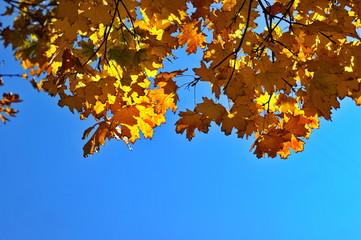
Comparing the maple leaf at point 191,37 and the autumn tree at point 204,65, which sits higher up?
the maple leaf at point 191,37

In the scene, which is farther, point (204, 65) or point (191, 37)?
point (191, 37)

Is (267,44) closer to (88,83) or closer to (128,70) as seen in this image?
(128,70)

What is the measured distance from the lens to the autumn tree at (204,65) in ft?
7.82

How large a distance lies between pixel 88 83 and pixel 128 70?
32 centimetres

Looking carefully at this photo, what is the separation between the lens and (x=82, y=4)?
7.69 ft

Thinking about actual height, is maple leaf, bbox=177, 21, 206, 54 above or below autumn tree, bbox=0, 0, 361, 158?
above

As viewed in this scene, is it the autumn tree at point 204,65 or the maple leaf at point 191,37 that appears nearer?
the autumn tree at point 204,65

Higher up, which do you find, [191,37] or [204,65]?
[191,37]

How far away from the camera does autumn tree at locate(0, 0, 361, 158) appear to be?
2.38 meters

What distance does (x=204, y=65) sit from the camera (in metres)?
2.36

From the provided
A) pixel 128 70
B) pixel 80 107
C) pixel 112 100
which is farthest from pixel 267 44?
pixel 80 107

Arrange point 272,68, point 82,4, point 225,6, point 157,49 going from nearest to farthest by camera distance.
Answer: point 82,4, point 272,68, point 157,49, point 225,6

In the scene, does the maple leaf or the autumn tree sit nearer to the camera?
the autumn tree

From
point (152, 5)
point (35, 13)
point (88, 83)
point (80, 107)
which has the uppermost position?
point (35, 13)
